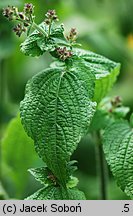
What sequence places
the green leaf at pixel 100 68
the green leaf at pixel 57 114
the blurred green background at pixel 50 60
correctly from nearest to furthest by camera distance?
the green leaf at pixel 57 114, the green leaf at pixel 100 68, the blurred green background at pixel 50 60

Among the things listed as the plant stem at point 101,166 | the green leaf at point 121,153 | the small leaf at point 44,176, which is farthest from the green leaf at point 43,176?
the plant stem at point 101,166

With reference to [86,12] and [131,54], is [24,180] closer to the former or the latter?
[131,54]

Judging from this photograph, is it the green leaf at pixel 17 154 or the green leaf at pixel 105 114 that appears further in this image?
the green leaf at pixel 17 154

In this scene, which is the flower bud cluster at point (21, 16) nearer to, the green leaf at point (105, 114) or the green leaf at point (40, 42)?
the green leaf at point (40, 42)

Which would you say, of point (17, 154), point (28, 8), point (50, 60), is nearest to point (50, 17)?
point (28, 8)

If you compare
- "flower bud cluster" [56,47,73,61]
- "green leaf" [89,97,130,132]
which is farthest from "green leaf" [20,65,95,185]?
"green leaf" [89,97,130,132]

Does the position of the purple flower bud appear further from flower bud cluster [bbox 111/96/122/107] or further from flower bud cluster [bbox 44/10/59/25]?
flower bud cluster [bbox 111/96/122/107]
